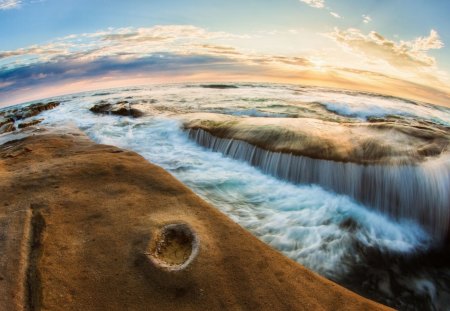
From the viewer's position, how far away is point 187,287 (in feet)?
9.73

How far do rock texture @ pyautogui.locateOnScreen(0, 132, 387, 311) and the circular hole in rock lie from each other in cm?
10

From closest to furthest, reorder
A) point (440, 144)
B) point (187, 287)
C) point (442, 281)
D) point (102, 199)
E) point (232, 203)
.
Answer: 1. point (187, 287)
2. point (442, 281)
3. point (102, 199)
4. point (232, 203)
5. point (440, 144)

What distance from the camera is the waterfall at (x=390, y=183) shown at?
5.60 m

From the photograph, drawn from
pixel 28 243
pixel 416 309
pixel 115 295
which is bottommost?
pixel 416 309

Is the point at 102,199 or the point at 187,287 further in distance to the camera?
→ the point at 102,199

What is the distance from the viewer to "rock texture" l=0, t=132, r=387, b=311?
9.24 ft

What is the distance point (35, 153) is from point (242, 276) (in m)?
7.00

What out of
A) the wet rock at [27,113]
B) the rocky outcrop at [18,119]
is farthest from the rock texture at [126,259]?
the wet rock at [27,113]

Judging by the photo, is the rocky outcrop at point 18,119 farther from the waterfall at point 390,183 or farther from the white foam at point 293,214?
the waterfall at point 390,183

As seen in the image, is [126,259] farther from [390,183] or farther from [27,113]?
[27,113]

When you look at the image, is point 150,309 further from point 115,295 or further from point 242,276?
point 242,276

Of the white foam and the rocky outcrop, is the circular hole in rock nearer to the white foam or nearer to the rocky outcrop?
the white foam

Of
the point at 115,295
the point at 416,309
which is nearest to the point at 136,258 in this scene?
the point at 115,295

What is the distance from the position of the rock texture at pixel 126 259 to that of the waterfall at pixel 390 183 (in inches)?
135
